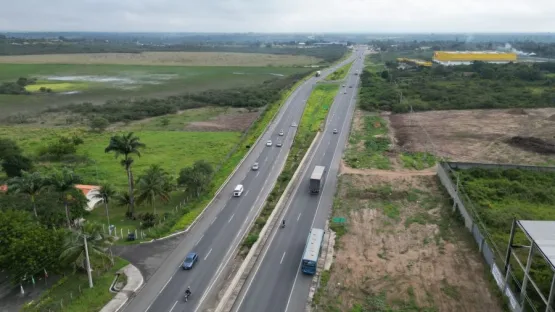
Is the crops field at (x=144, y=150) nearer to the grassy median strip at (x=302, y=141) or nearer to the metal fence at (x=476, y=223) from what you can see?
the grassy median strip at (x=302, y=141)

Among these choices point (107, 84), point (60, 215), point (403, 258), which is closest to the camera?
point (403, 258)

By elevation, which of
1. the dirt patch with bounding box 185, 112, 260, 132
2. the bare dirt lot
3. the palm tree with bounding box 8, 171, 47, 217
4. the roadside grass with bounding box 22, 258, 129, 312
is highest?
the palm tree with bounding box 8, 171, 47, 217

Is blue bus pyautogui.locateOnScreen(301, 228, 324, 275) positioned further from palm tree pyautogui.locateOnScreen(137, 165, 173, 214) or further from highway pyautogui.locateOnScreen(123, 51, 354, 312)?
palm tree pyautogui.locateOnScreen(137, 165, 173, 214)

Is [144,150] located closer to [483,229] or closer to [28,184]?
[28,184]

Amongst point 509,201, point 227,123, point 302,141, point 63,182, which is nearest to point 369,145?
point 302,141

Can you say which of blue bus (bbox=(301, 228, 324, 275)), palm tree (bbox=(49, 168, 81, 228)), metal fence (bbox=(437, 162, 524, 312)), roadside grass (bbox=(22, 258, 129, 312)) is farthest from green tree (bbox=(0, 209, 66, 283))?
metal fence (bbox=(437, 162, 524, 312))

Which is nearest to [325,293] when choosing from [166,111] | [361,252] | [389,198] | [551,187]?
[361,252]

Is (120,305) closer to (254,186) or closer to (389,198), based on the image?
(254,186)
